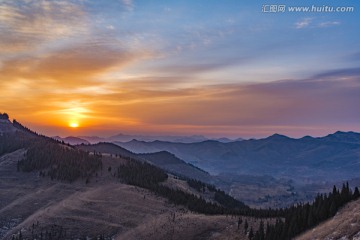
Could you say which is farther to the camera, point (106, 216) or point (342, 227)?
point (106, 216)

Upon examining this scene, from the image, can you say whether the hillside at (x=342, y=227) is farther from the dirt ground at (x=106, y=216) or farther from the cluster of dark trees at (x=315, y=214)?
the dirt ground at (x=106, y=216)

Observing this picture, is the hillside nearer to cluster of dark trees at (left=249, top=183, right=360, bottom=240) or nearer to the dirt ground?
cluster of dark trees at (left=249, top=183, right=360, bottom=240)

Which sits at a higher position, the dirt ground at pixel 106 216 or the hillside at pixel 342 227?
the hillside at pixel 342 227

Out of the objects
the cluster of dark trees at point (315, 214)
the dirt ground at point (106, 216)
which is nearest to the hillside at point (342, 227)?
the cluster of dark trees at point (315, 214)

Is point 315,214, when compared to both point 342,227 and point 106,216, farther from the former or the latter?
point 106,216

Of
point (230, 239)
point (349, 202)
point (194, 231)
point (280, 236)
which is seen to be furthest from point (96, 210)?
point (349, 202)

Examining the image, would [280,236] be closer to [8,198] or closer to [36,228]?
[36,228]

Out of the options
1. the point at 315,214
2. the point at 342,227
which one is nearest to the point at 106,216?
the point at 315,214

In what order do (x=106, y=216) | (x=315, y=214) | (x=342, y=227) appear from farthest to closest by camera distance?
(x=106, y=216) < (x=315, y=214) < (x=342, y=227)

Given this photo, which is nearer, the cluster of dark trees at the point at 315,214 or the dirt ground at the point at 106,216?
the cluster of dark trees at the point at 315,214

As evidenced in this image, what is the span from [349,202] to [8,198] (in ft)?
556

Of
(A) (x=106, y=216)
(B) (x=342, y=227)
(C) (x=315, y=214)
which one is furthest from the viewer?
(A) (x=106, y=216)

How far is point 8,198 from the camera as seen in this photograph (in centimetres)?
19162

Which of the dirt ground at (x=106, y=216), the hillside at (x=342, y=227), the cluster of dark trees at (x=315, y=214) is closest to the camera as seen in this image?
the hillside at (x=342, y=227)
